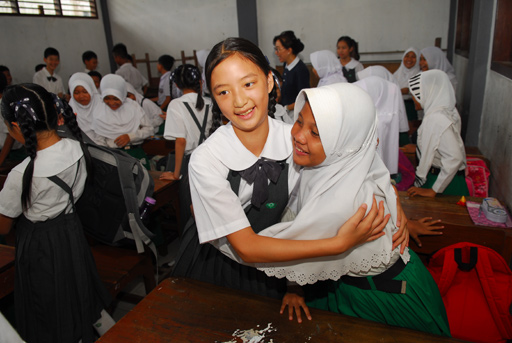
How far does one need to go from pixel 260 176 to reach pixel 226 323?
1.56ft

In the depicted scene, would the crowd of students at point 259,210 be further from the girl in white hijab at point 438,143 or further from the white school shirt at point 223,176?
the girl in white hijab at point 438,143

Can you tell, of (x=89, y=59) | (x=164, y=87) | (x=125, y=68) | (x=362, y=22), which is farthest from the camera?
(x=362, y=22)

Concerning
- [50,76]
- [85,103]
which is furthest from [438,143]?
[50,76]

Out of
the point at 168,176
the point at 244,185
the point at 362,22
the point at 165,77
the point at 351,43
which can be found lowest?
the point at 168,176

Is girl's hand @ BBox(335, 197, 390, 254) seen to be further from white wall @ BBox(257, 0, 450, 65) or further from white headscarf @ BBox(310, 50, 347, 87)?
white wall @ BBox(257, 0, 450, 65)

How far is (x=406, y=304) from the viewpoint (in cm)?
114

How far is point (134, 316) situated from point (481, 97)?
144 inches

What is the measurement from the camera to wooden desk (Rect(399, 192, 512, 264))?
1.83 metres

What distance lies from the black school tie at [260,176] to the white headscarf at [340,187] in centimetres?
12

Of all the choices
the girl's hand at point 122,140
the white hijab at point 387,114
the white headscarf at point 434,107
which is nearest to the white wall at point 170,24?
the girl's hand at point 122,140

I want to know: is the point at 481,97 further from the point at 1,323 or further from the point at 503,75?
the point at 1,323

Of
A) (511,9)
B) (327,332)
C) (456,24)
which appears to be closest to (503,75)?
(511,9)

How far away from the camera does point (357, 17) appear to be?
7.52m

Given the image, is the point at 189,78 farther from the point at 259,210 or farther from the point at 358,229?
the point at 358,229
